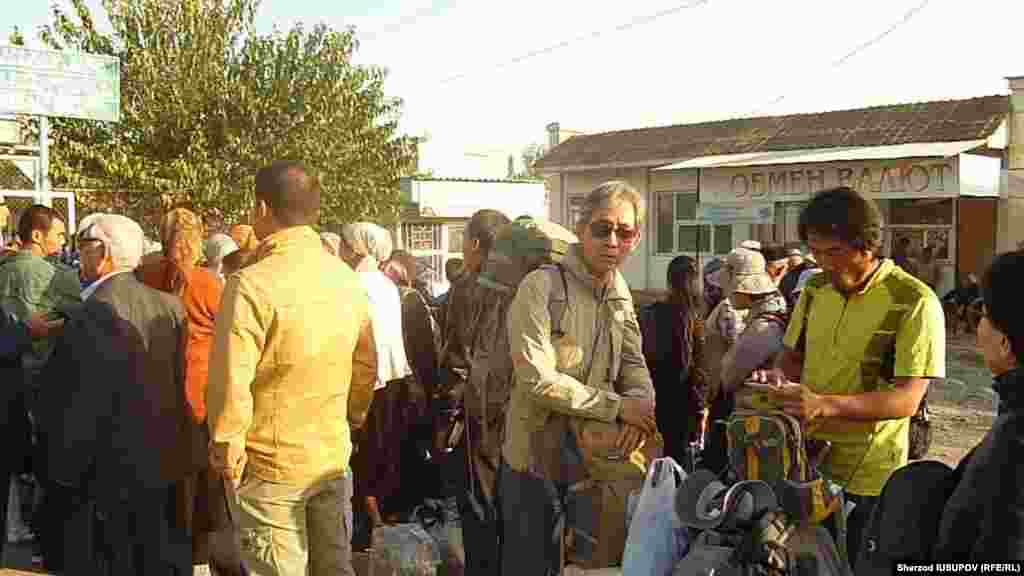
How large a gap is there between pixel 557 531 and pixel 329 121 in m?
19.5

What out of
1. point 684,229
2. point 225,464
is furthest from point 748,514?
point 684,229

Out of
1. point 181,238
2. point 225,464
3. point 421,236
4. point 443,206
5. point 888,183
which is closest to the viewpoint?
point 225,464

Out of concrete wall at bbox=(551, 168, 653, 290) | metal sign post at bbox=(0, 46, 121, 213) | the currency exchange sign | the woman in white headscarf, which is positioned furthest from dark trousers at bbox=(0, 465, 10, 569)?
concrete wall at bbox=(551, 168, 653, 290)

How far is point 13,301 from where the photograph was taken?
15.3 feet

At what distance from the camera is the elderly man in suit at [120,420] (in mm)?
3465

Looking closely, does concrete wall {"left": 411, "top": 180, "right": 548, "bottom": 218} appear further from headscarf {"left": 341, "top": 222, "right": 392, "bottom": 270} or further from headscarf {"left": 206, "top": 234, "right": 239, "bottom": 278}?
headscarf {"left": 341, "top": 222, "right": 392, "bottom": 270}

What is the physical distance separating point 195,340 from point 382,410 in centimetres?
145

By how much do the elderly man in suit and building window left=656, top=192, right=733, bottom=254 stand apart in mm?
21261

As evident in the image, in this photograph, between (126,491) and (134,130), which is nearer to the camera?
(126,491)

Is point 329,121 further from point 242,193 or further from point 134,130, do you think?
point 134,130

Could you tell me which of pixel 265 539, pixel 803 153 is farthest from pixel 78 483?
pixel 803 153

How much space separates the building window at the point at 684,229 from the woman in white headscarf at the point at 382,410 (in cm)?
1959

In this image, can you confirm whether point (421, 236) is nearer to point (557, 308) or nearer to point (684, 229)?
point (684, 229)

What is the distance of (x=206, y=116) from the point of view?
20812 millimetres
